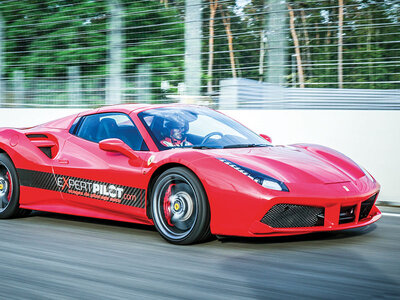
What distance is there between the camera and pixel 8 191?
6023 millimetres

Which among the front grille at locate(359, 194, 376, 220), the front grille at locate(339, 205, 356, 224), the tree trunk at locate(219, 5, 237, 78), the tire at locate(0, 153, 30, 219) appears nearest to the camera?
the front grille at locate(339, 205, 356, 224)

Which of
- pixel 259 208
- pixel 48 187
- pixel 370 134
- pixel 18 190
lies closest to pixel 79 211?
pixel 48 187

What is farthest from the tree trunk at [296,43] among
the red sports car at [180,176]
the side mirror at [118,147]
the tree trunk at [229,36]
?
the side mirror at [118,147]

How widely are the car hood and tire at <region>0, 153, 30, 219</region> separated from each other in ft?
7.35

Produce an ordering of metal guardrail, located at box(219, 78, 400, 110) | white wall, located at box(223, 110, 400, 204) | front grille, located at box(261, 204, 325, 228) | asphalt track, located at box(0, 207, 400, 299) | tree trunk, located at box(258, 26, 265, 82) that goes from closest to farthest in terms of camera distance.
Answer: asphalt track, located at box(0, 207, 400, 299) → front grille, located at box(261, 204, 325, 228) → white wall, located at box(223, 110, 400, 204) → metal guardrail, located at box(219, 78, 400, 110) → tree trunk, located at box(258, 26, 265, 82)

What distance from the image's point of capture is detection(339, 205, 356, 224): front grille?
4465mm

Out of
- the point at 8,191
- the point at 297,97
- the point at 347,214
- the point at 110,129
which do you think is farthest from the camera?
the point at 297,97

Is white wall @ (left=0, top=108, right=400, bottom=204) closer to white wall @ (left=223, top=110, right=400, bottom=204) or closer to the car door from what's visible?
white wall @ (left=223, top=110, right=400, bottom=204)

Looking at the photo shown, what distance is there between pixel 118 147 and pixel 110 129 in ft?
1.67

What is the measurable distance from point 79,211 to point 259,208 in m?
1.89

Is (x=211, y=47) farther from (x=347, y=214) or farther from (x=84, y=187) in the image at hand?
(x=347, y=214)

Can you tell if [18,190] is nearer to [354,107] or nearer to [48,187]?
[48,187]

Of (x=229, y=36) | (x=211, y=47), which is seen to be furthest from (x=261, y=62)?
(x=211, y=47)

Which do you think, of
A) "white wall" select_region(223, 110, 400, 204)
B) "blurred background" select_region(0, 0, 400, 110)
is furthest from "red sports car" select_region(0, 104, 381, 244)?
"blurred background" select_region(0, 0, 400, 110)
